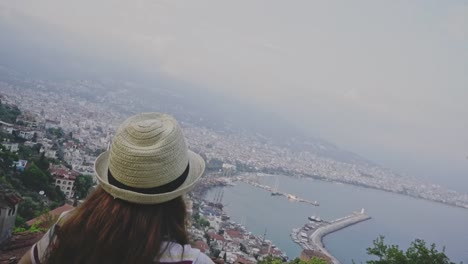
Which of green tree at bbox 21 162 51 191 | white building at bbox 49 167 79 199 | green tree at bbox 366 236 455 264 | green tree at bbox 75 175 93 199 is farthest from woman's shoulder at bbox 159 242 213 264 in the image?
green tree at bbox 75 175 93 199

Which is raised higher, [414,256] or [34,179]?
[414,256]

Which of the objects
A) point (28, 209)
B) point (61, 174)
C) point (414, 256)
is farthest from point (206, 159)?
point (414, 256)

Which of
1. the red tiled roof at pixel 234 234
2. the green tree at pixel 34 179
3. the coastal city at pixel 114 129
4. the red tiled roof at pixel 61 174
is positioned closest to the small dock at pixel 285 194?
the coastal city at pixel 114 129

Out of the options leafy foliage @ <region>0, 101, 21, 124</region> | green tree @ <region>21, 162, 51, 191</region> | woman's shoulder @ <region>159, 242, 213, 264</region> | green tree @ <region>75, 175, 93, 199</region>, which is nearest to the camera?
woman's shoulder @ <region>159, 242, 213, 264</region>

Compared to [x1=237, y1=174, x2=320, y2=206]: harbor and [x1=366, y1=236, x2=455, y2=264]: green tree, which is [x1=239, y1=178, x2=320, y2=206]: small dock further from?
[x1=366, y1=236, x2=455, y2=264]: green tree

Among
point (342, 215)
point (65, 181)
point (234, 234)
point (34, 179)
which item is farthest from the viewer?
point (342, 215)

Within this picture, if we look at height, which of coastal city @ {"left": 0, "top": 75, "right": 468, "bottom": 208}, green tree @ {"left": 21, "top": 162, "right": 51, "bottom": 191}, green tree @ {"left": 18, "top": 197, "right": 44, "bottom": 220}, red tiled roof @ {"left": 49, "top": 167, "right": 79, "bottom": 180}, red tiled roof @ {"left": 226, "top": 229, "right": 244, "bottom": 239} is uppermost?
green tree @ {"left": 18, "top": 197, "right": 44, "bottom": 220}

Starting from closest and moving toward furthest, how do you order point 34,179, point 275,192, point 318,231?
point 34,179 < point 318,231 < point 275,192

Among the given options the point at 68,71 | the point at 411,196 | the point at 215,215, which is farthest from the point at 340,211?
the point at 68,71

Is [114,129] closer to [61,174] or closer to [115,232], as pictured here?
[61,174]
